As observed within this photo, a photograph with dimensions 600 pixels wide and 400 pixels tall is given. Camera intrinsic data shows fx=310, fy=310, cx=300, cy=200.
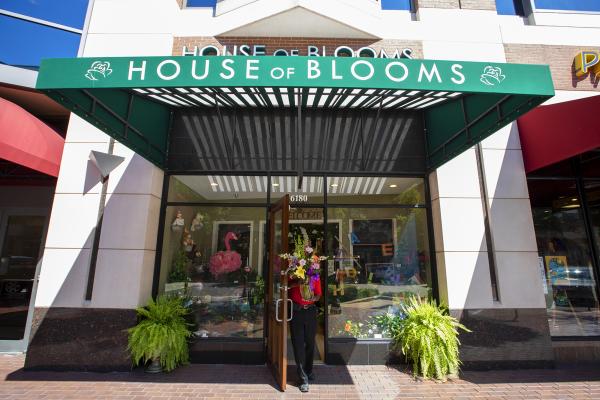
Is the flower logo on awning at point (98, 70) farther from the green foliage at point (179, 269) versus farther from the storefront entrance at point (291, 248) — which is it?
the green foliage at point (179, 269)

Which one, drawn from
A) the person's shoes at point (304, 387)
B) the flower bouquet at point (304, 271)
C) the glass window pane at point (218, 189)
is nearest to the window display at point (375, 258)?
the flower bouquet at point (304, 271)

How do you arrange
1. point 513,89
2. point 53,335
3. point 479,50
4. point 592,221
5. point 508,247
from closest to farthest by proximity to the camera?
point 513,89 → point 53,335 → point 508,247 → point 592,221 → point 479,50

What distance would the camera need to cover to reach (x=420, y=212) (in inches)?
264

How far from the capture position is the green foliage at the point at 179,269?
6.36 metres

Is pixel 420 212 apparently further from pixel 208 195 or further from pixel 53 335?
pixel 53 335

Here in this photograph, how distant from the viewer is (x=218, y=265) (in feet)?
21.1

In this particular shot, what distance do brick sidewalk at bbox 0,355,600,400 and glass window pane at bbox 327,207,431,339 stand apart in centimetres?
100

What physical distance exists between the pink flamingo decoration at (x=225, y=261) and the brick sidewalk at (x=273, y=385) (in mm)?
1765

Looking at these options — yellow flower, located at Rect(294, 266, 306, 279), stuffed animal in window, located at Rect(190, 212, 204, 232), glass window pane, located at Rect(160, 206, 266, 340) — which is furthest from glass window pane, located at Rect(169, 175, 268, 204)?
yellow flower, located at Rect(294, 266, 306, 279)

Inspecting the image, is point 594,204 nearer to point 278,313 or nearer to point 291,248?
point 291,248

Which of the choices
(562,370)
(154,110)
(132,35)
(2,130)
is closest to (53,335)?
(2,130)

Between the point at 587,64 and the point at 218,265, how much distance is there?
924 cm

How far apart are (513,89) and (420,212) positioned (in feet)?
10.8

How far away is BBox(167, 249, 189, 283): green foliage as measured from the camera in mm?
6363
